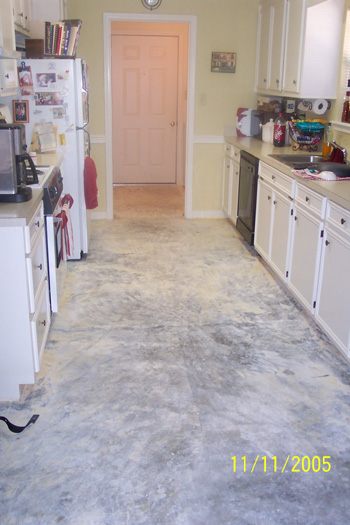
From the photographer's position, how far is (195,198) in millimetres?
5906

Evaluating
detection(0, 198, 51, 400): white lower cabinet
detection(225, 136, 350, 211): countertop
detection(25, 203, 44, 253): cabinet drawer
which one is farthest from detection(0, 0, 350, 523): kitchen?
detection(0, 198, 51, 400): white lower cabinet


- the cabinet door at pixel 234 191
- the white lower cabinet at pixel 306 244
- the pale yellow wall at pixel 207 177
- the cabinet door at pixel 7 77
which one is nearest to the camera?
the white lower cabinet at pixel 306 244

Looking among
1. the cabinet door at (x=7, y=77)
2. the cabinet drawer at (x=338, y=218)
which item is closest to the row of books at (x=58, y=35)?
the cabinet door at (x=7, y=77)

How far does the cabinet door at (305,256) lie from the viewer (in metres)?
3.07

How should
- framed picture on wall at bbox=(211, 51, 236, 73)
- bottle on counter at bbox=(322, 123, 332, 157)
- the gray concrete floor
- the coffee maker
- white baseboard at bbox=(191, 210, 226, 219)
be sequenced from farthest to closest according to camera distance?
1. white baseboard at bbox=(191, 210, 226, 219)
2. framed picture on wall at bbox=(211, 51, 236, 73)
3. bottle on counter at bbox=(322, 123, 332, 157)
4. the coffee maker
5. the gray concrete floor

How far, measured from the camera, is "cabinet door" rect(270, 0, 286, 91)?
15.1 ft

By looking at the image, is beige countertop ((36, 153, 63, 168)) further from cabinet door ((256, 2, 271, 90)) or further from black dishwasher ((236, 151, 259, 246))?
cabinet door ((256, 2, 271, 90))

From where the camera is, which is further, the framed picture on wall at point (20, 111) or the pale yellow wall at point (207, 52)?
the pale yellow wall at point (207, 52)

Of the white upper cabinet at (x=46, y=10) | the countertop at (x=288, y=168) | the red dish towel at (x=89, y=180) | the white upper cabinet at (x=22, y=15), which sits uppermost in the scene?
the white upper cabinet at (x=46, y=10)

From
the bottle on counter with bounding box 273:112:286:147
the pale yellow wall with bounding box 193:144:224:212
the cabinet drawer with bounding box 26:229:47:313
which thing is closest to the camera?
the cabinet drawer with bounding box 26:229:47:313

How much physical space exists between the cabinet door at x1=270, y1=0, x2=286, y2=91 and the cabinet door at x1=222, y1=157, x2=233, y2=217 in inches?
36.4

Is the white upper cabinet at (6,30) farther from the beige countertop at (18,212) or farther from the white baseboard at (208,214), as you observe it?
the white baseboard at (208,214)

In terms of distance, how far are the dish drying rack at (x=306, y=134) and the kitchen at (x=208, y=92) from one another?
1325 millimetres

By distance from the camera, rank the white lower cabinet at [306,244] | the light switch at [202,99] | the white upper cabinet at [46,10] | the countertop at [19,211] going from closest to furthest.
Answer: the countertop at [19,211] < the white lower cabinet at [306,244] < the white upper cabinet at [46,10] < the light switch at [202,99]
